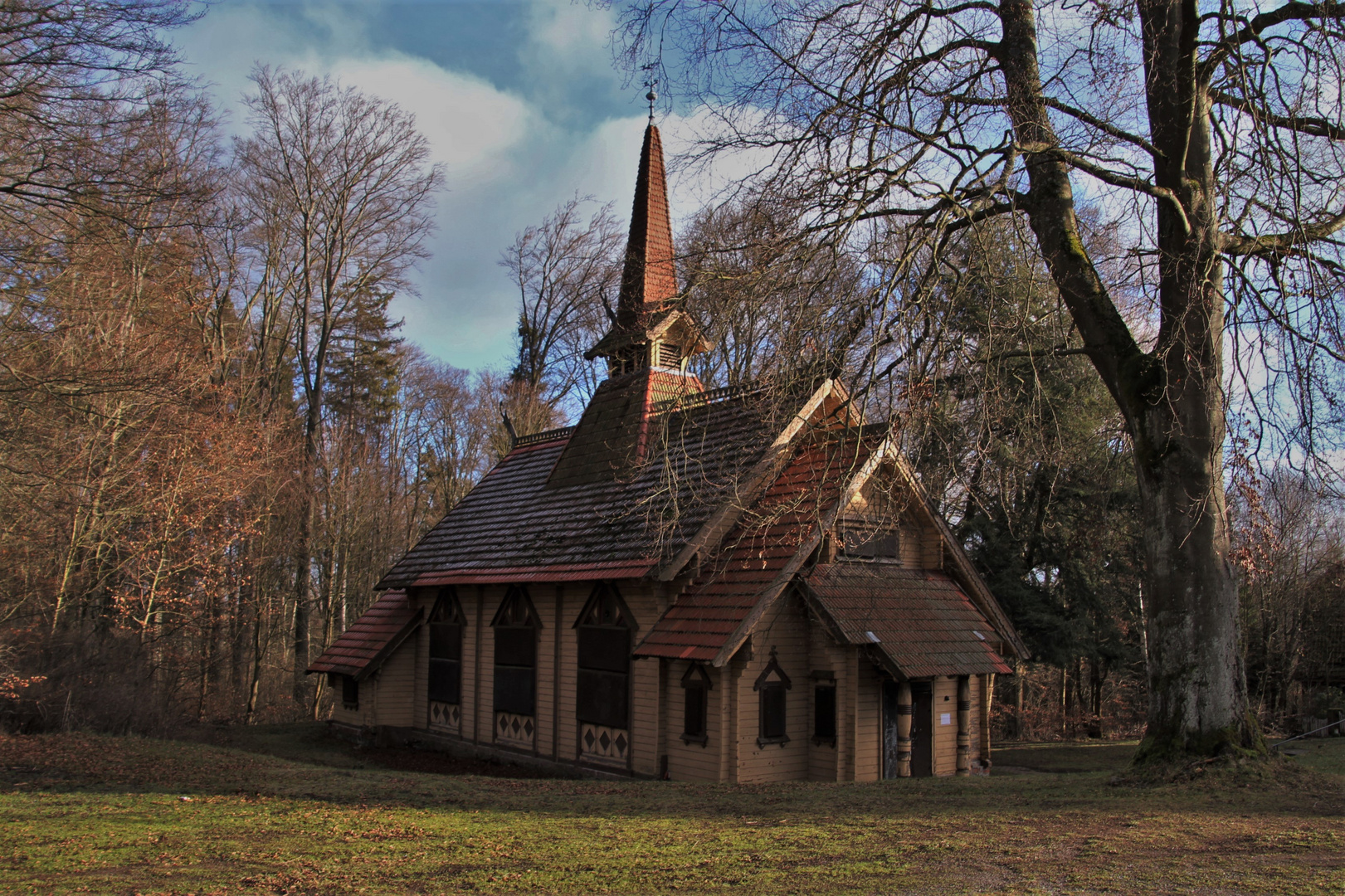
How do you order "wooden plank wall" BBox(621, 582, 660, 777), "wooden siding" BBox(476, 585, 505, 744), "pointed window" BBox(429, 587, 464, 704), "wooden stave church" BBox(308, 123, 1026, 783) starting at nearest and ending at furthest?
"wooden stave church" BBox(308, 123, 1026, 783) → "wooden plank wall" BBox(621, 582, 660, 777) → "wooden siding" BBox(476, 585, 505, 744) → "pointed window" BBox(429, 587, 464, 704)

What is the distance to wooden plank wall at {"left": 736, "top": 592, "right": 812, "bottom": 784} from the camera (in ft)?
43.0

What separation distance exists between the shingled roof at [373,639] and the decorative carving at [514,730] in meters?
3.87

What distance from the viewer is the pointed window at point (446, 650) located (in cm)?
1925

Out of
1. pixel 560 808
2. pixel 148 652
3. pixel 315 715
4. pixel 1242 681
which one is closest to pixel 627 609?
pixel 560 808

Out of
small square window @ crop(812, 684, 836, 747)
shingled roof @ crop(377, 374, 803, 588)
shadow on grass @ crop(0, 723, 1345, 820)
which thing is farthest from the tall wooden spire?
shadow on grass @ crop(0, 723, 1345, 820)

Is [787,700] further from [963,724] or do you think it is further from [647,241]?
[647,241]

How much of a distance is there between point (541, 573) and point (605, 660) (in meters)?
2.08

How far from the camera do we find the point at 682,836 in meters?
7.22

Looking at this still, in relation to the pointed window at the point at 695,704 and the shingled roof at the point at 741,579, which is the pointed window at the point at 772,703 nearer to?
the pointed window at the point at 695,704

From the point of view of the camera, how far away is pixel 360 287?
33.0 meters

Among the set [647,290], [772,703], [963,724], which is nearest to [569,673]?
[772,703]

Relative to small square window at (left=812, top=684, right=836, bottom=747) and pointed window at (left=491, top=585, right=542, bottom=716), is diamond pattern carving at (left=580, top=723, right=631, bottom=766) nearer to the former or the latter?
pointed window at (left=491, top=585, right=542, bottom=716)

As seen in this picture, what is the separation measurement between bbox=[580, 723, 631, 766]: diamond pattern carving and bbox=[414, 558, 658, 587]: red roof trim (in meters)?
2.55

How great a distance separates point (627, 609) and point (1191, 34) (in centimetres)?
1073
